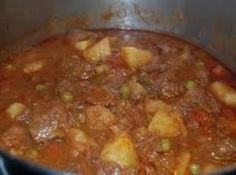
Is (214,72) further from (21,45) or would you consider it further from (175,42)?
(21,45)

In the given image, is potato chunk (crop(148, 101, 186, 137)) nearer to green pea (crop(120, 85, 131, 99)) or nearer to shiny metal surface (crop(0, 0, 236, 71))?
green pea (crop(120, 85, 131, 99))

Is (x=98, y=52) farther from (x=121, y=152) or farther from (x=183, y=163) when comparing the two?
(x=183, y=163)

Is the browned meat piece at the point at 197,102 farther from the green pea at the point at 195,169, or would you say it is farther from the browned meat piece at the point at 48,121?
the browned meat piece at the point at 48,121

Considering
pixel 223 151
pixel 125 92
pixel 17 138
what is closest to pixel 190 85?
pixel 125 92

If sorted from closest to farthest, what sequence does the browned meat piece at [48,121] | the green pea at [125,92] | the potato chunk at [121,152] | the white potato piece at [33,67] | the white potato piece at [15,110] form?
the potato chunk at [121,152] → the browned meat piece at [48,121] → the white potato piece at [15,110] → the green pea at [125,92] → the white potato piece at [33,67]

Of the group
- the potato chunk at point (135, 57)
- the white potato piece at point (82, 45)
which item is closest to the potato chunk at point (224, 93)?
the potato chunk at point (135, 57)

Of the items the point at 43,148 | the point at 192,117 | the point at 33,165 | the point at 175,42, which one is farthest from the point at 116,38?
the point at 33,165
